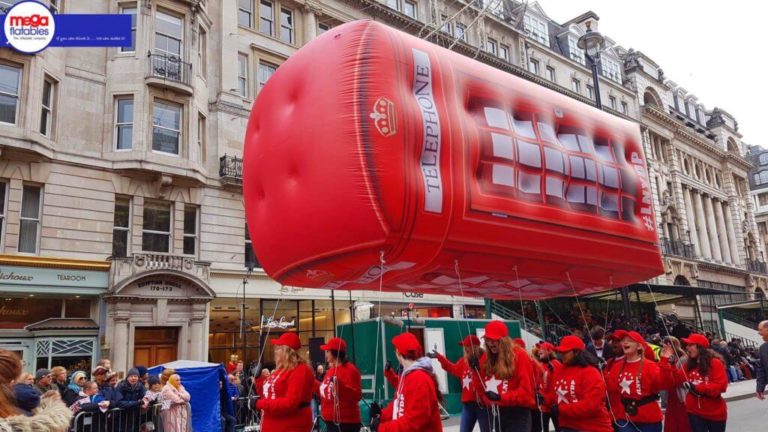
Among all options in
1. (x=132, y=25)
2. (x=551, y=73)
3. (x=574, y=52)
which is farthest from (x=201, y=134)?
(x=574, y=52)

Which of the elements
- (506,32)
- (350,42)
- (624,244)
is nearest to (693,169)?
(506,32)

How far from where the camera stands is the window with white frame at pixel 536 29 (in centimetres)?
3816

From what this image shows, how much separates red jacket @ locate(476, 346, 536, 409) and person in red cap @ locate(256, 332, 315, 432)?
6.82ft

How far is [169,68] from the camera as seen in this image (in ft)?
67.5

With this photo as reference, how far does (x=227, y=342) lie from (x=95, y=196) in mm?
6764

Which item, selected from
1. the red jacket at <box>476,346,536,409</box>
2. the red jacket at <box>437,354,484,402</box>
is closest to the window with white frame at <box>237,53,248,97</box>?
the red jacket at <box>437,354,484,402</box>

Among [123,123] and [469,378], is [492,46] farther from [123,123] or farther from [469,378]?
[469,378]

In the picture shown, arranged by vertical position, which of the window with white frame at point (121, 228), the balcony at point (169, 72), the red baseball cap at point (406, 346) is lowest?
the red baseball cap at point (406, 346)

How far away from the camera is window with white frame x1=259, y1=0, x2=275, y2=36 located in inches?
972

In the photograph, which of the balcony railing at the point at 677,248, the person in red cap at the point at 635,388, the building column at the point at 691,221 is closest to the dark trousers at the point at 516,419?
the person in red cap at the point at 635,388

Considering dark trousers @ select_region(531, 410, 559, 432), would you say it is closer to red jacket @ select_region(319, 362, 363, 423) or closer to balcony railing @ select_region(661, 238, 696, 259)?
red jacket @ select_region(319, 362, 363, 423)

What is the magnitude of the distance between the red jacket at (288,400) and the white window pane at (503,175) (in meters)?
3.18

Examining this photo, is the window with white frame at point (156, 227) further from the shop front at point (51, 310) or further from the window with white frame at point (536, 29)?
the window with white frame at point (536, 29)

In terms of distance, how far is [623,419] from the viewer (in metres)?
6.66
